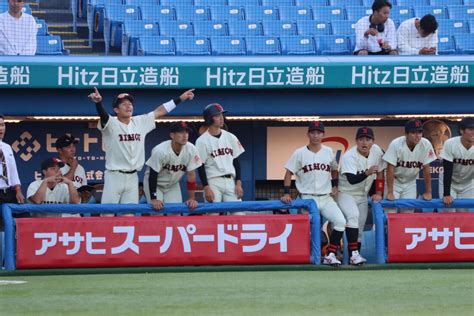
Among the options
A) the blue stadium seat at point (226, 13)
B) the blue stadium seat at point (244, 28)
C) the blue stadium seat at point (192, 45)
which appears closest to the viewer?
the blue stadium seat at point (192, 45)

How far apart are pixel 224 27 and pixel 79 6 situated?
2.53 m

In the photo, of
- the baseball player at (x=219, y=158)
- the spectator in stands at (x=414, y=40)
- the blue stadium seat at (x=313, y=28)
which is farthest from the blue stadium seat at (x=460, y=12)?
the baseball player at (x=219, y=158)

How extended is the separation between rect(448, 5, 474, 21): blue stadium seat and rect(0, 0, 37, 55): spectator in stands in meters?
6.74

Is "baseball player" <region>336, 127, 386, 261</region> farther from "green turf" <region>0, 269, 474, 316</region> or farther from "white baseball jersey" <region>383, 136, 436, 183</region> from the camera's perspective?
"green turf" <region>0, 269, 474, 316</region>

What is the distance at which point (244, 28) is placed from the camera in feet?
51.1

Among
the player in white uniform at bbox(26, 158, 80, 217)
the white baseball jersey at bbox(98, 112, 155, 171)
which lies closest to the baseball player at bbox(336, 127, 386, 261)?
the white baseball jersey at bbox(98, 112, 155, 171)

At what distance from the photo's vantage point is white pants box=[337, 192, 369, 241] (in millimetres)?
10617

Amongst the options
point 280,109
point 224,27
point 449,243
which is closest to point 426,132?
point 280,109

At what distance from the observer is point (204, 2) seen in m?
16.4

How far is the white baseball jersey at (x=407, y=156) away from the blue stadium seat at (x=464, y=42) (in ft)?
14.8

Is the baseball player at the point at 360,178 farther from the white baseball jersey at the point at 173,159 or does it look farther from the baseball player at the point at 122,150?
the baseball player at the point at 122,150

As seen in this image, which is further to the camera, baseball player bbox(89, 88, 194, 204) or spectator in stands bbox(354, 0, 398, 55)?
spectator in stands bbox(354, 0, 398, 55)

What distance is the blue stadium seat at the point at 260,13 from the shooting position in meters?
16.1

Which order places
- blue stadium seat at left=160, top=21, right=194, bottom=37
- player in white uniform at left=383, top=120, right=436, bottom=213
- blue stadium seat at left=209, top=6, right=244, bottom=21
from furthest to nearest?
blue stadium seat at left=209, top=6, right=244, bottom=21, blue stadium seat at left=160, top=21, right=194, bottom=37, player in white uniform at left=383, top=120, right=436, bottom=213
